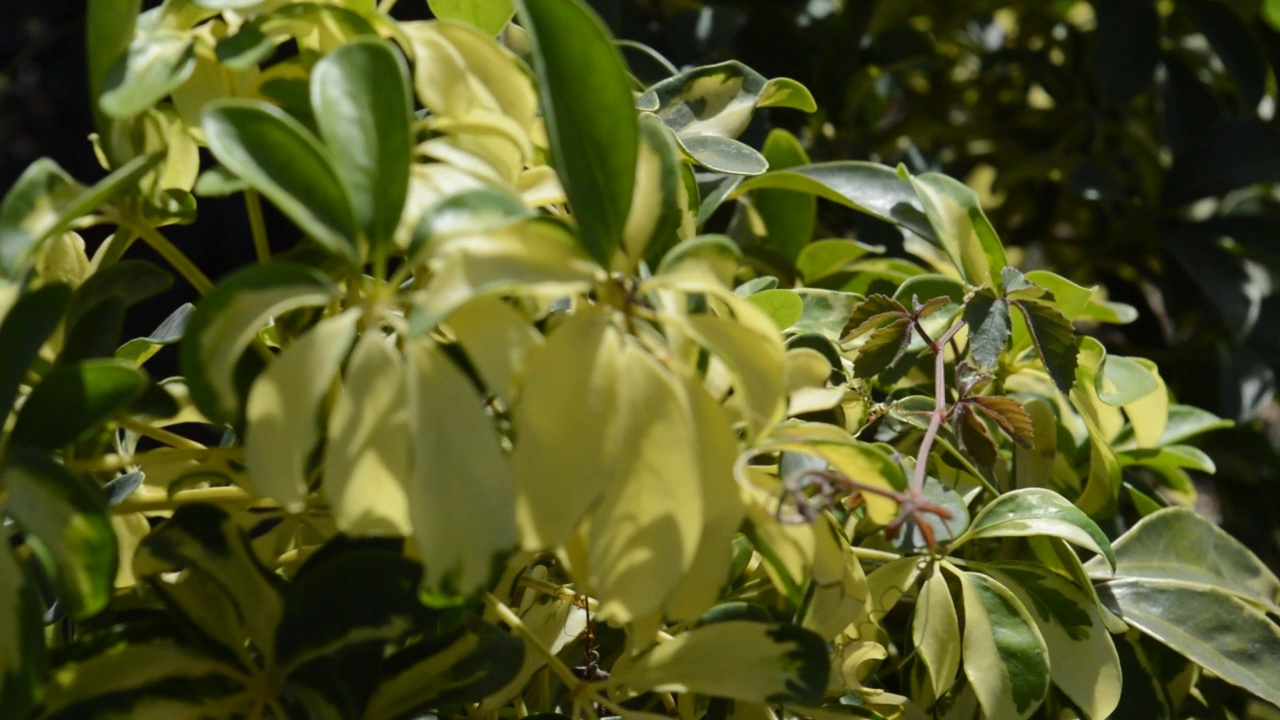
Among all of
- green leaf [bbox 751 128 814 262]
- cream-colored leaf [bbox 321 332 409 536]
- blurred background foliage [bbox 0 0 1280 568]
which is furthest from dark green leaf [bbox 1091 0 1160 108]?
cream-colored leaf [bbox 321 332 409 536]

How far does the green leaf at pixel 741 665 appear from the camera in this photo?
439 millimetres

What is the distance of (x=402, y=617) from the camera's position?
426 millimetres

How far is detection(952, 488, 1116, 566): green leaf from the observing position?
1.70 ft

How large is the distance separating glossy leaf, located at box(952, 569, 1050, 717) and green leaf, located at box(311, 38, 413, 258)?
322mm

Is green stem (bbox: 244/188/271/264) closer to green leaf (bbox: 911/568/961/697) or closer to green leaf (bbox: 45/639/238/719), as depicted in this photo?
green leaf (bbox: 45/639/238/719)

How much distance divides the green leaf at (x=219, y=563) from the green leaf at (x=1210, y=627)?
419 mm

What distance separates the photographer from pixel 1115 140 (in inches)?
53.9

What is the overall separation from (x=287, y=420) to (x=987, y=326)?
36cm

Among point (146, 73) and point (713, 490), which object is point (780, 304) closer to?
A: point (713, 490)

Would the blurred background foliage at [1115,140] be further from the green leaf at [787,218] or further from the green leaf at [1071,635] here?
the green leaf at [1071,635]

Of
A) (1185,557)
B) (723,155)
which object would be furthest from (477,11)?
(1185,557)

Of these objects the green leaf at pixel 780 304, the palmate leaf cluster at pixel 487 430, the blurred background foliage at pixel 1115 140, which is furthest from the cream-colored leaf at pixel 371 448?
the blurred background foliage at pixel 1115 140

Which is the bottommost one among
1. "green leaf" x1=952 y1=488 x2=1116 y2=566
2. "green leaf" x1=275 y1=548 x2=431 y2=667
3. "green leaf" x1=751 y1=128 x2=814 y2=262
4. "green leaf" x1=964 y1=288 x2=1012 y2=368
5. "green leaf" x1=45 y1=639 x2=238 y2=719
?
"green leaf" x1=751 y1=128 x2=814 y2=262

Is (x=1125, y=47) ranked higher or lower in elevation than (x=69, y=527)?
lower
